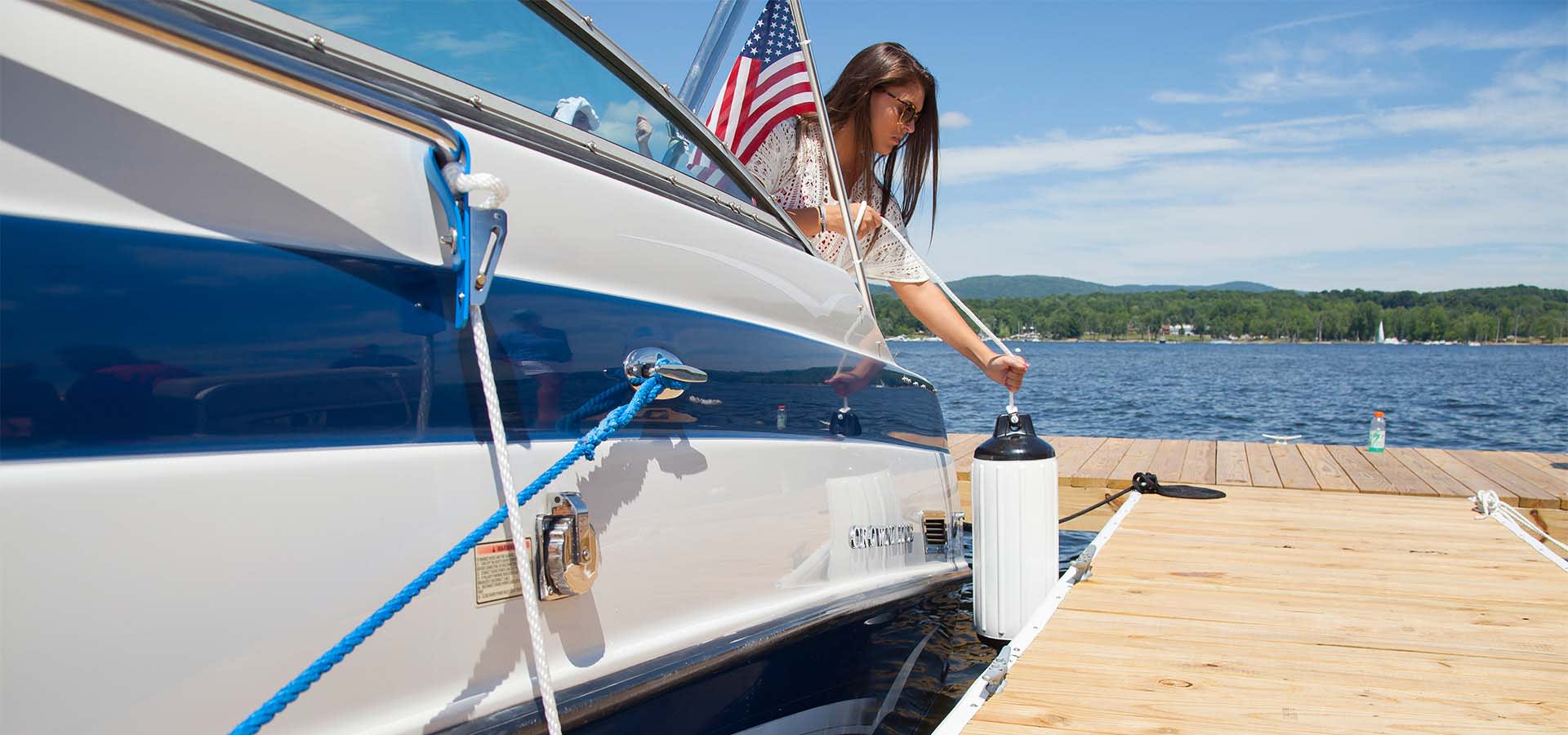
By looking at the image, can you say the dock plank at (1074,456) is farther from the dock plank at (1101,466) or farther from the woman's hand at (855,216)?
the woman's hand at (855,216)

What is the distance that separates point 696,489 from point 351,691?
2.16 ft

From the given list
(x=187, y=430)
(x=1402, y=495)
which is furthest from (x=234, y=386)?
(x=1402, y=495)

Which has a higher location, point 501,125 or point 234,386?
point 501,125

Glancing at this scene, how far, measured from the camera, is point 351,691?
1159mm

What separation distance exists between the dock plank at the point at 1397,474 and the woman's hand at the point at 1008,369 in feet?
12.1

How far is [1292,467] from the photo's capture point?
6520 mm

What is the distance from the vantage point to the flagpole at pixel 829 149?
2682 millimetres

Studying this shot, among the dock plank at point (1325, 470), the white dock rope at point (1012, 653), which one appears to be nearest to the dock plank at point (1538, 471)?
the dock plank at point (1325, 470)

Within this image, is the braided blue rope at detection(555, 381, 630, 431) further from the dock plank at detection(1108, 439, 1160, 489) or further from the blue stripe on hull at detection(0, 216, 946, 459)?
the dock plank at detection(1108, 439, 1160, 489)

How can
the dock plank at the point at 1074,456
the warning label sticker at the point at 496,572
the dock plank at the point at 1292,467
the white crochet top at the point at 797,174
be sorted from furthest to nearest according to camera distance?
the dock plank at the point at 1074,456 < the dock plank at the point at 1292,467 < the white crochet top at the point at 797,174 < the warning label sticker at the point at 496,572

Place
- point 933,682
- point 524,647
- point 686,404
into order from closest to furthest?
1. point 524,647
2. point 686,404
3. point 933,682

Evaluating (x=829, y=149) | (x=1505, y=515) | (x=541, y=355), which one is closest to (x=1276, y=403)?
(x=1505, y=515)

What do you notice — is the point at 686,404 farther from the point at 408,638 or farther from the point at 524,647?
the point at 408,638

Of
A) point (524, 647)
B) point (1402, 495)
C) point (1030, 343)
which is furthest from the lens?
point (1030, 343)
